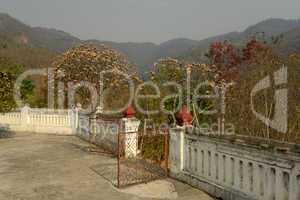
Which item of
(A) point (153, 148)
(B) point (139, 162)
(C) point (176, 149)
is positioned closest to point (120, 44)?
(A) point (153, 148)

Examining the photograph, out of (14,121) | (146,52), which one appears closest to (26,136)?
(14,121)

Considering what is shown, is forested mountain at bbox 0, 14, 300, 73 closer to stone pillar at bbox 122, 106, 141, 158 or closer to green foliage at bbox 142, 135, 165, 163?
green foliage at bbox 142, 135, 165, 163

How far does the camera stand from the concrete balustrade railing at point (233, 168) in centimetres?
564

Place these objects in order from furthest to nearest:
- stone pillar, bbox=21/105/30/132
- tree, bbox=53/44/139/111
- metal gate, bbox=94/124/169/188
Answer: tree, bbox=53/44/139/111 → stone pillar, bbox=21/105/30/132 → metal gate, bbox=94/124/169/188

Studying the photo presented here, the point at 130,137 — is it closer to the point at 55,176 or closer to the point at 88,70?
the point at 55,176

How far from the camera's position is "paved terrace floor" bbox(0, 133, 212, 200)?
759 cm

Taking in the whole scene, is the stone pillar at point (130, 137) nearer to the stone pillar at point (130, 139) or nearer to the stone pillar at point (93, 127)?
the stone pillar at point (130, 139)

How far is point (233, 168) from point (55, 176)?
14.2 feet

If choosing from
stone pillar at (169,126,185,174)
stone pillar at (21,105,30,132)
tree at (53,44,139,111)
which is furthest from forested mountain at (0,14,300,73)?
stone pillar at (169,126,185,174)

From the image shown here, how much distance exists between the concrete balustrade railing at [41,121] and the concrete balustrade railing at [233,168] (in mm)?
9230

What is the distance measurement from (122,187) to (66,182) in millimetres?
1339

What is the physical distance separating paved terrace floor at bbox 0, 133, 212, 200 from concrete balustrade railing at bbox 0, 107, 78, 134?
2957mm

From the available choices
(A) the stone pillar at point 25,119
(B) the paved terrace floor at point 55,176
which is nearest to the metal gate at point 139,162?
(B) the paved terrace floor at point 55,176

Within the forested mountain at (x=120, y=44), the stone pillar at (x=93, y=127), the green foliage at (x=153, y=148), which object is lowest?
the green foliage at (x=153, y=148)
